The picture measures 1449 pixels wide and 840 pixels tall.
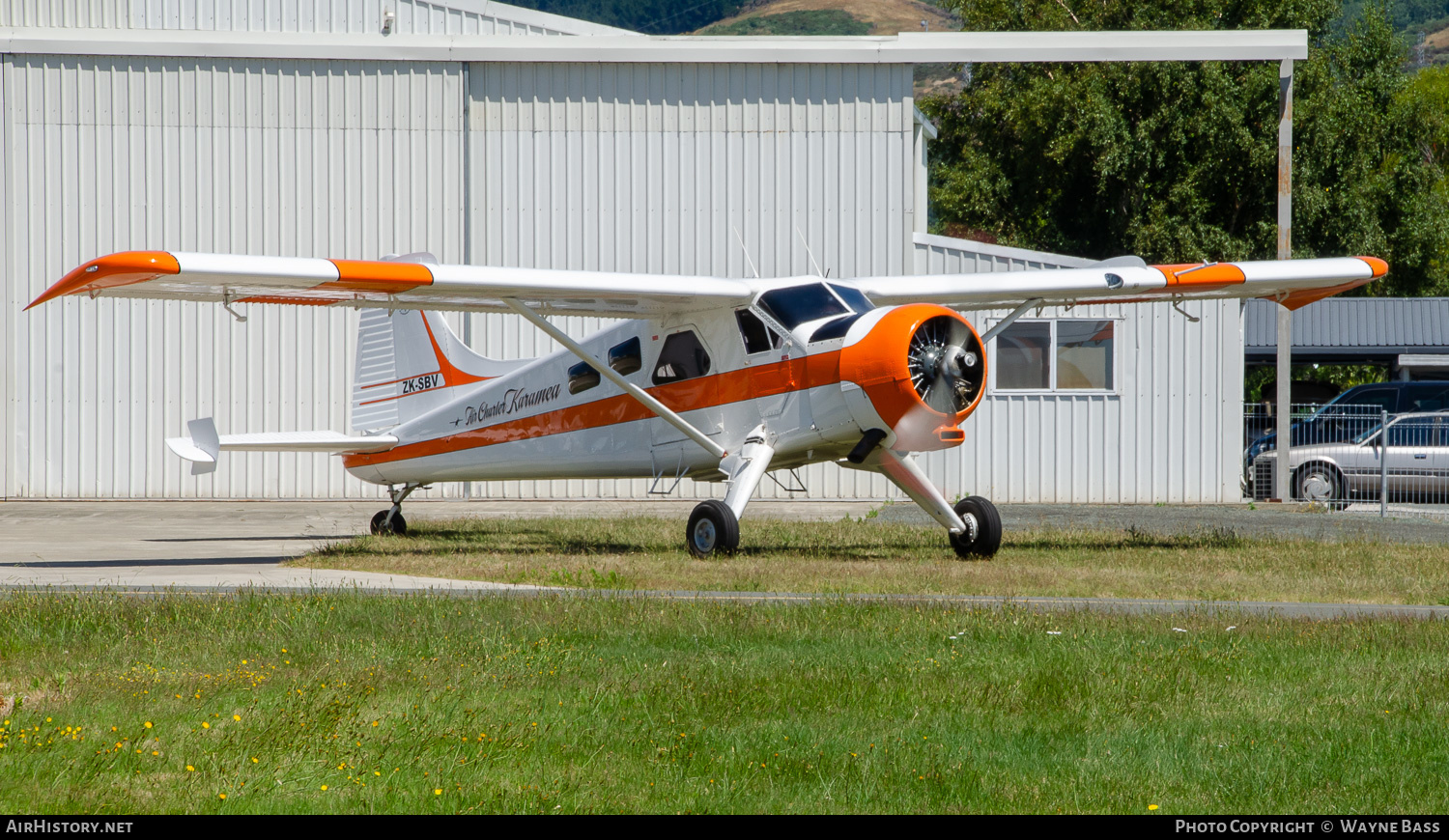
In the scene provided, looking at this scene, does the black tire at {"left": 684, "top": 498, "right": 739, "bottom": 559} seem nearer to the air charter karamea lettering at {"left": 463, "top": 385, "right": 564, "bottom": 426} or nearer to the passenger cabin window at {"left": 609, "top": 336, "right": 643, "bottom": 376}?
the passenger cabin window at {"left": 609, "top": 336, "right": 643, "bottom": 376}

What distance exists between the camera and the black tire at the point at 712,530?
1211cm

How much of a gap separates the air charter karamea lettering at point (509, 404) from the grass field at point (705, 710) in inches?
239

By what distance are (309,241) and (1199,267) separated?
13889 millimetres

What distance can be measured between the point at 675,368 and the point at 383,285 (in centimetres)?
311

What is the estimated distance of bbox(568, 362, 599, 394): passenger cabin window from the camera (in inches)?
563

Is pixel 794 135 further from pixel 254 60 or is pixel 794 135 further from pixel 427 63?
pixel 254 60

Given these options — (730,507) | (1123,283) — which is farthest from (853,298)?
(1123,283)

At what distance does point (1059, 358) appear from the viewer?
22203 mm

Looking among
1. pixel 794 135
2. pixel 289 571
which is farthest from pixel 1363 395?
pixel 289 571

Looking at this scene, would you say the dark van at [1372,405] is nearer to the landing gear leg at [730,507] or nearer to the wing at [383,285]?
the landing gear leg at [730,507]

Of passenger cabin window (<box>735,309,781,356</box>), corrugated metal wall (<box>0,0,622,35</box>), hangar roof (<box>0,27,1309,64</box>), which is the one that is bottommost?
passenger cabin window (<box>735,309,781,356</box>)

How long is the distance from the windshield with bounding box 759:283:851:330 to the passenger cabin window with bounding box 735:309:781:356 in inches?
6.4

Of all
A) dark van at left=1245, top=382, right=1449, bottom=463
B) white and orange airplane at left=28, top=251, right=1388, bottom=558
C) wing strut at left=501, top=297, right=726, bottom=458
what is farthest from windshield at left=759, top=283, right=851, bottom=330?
dark van at left=1245, top=382, right=1449, bottom=463

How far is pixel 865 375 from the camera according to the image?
11664 mm
